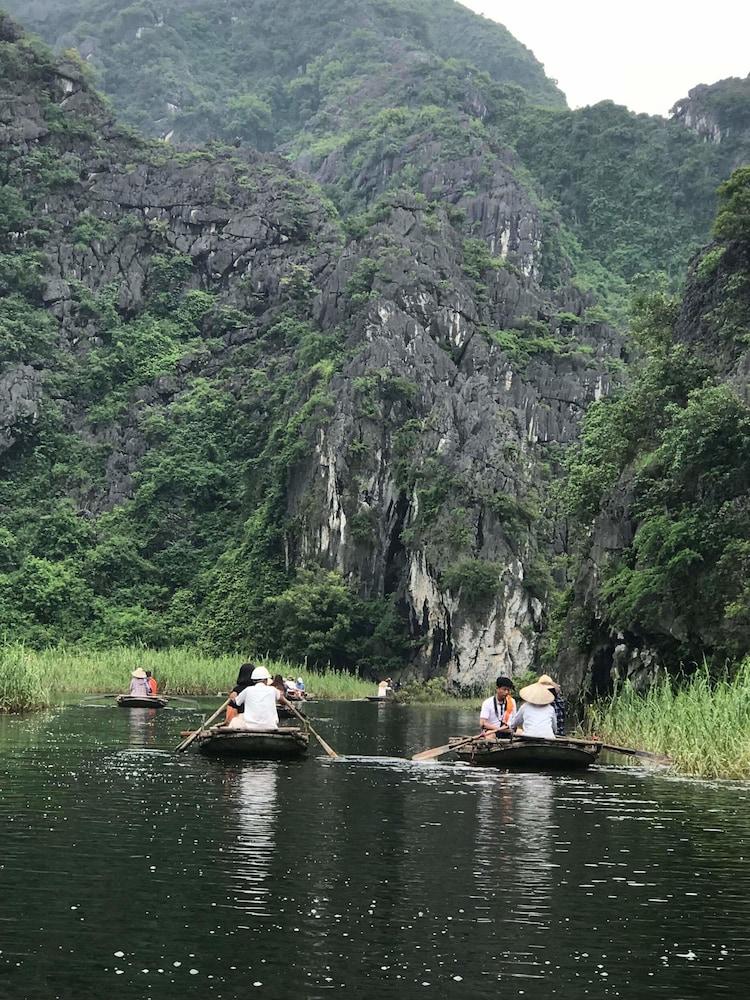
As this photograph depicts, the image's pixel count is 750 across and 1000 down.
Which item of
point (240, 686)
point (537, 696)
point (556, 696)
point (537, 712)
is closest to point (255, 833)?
point (537, 696)

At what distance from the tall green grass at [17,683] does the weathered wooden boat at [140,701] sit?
5263 millimetres

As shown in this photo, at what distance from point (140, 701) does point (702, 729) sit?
18.3 m

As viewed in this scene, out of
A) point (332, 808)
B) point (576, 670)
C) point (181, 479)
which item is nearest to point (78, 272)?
point (181, 479)

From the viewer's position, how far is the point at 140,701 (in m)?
34.1

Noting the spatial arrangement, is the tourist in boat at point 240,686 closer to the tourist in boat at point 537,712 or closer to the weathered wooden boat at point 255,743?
the weathered wooden boat at point 255,743

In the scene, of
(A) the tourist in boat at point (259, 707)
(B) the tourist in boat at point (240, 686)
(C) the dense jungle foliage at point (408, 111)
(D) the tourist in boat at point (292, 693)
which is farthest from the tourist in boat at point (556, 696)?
(C) the dense jungle foliage at point (408, 111)

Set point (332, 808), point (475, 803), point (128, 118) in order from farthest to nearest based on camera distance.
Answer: point (128, 118) < point (475, 803) < point (332, 808)

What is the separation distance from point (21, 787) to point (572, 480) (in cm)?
2519

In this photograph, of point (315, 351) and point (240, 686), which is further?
point (315, 351)

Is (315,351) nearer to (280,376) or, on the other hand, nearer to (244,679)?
(280,376)

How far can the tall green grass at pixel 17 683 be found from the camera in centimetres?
2758

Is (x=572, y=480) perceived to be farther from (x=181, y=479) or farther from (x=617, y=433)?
(x=181, y=479)

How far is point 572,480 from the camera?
38375 millimetres

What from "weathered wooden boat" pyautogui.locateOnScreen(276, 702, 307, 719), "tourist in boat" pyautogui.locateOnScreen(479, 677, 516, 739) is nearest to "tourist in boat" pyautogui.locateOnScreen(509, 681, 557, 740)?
"tourist in boat" pyautogui.locateOnScreen(479, 677, 516, 739)
